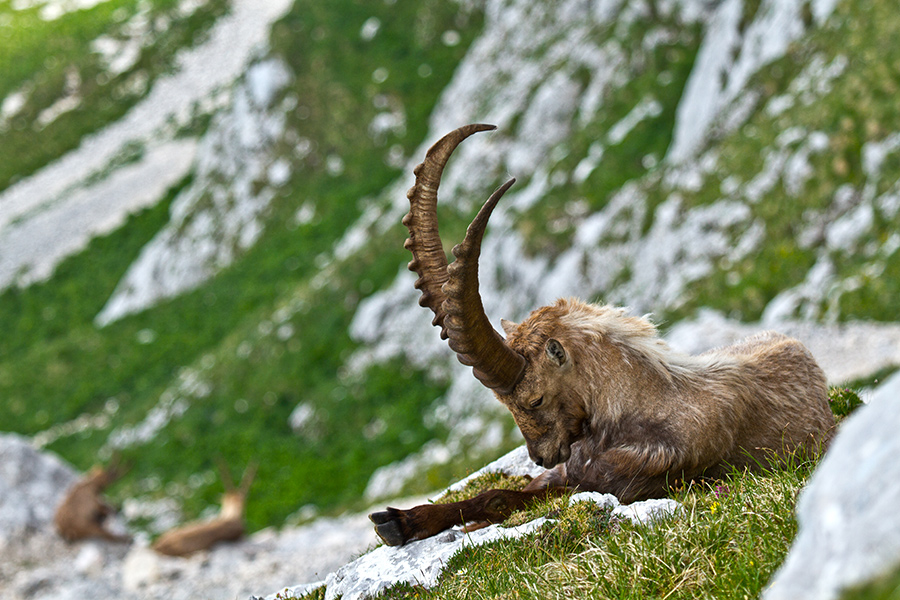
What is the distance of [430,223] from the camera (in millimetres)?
5535

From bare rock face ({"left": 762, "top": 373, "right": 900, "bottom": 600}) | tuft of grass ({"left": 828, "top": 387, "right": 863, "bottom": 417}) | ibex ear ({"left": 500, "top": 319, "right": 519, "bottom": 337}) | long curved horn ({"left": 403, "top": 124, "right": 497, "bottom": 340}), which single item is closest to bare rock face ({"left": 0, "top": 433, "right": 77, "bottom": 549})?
ibex ear ({"left": 500, "top": 319, "right": 519, "bottom": 337})

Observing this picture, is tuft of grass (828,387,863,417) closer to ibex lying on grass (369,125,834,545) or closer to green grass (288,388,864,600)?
ibex lying on grass (369,125,834,545)

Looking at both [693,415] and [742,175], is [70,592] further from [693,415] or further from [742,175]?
[742,175]

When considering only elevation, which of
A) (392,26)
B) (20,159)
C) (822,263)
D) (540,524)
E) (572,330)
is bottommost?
(540,524)

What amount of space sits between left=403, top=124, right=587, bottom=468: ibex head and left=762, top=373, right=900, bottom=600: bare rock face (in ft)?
9.56

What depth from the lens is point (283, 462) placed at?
24.2 m

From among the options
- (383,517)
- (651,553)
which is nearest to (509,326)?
(383,517)

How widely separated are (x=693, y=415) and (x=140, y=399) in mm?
30808

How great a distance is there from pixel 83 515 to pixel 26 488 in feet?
7.83

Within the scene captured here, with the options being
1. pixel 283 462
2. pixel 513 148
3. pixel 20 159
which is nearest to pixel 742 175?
pixel 513 148

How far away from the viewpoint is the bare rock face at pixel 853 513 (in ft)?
6.92

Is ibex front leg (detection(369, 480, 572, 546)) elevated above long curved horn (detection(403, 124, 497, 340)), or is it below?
below

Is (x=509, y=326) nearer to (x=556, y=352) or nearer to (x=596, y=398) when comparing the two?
(x=556, y=352)

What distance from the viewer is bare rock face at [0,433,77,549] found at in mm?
20328
